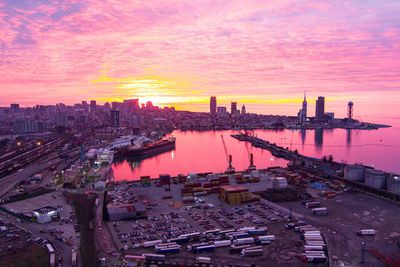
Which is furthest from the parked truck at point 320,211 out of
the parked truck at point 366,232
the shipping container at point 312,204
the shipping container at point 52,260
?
the shipping container at point 52,260

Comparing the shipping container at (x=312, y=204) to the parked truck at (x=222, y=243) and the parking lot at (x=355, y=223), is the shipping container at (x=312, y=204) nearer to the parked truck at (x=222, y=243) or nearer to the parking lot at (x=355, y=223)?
the parking lot at (x=355, y=223)

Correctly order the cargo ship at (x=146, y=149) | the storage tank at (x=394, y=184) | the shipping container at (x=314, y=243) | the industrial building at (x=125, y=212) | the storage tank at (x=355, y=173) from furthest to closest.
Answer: the cargo ship at (x=146, y=149) < the storage tank at (x=355, y=173) < the storage tank at (x=394, y=184) < the industrial building at (x=125, y=212) < the shipping container at (x=314, y=243)

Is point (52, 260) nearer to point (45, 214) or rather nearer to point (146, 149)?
point (45, 214)

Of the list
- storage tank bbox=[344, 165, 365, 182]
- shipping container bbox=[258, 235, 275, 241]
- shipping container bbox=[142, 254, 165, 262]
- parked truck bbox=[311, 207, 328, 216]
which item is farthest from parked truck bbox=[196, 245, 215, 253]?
storage tank bbox=[344, 165, 365, 182]

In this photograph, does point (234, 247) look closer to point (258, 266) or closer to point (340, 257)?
point (258, 266)

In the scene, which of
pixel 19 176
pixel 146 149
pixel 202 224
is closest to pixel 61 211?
pixel 202 224
